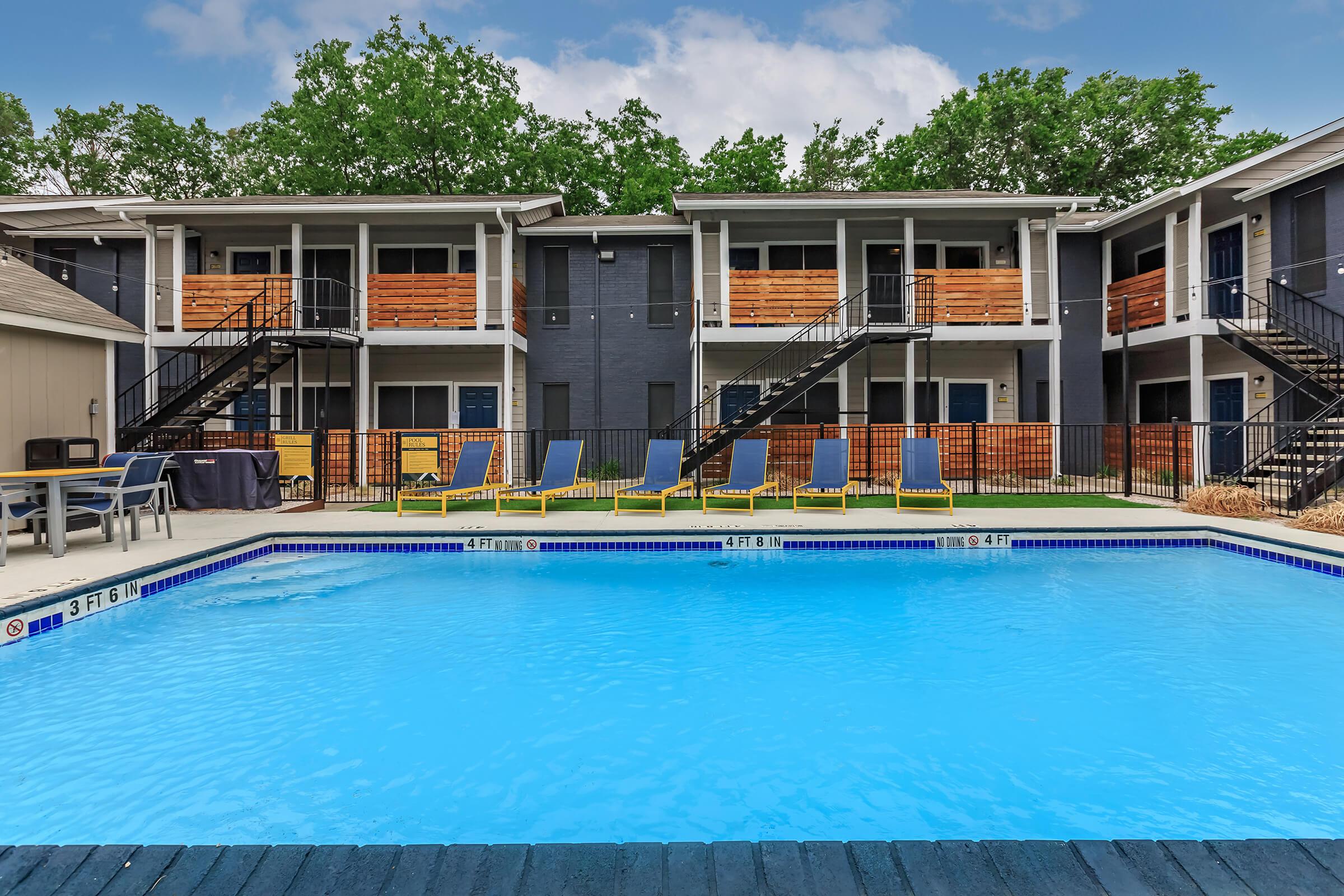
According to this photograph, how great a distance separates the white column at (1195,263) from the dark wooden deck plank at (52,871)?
16.7 meters

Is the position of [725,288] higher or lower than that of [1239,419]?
higher

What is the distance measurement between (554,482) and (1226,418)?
46.2ft

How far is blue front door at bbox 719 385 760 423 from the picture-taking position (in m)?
16.1

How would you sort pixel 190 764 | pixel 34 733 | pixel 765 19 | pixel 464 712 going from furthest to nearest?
pixel 765 19 < pixel 464 712 < pixel 34 733 < pixel 190 764

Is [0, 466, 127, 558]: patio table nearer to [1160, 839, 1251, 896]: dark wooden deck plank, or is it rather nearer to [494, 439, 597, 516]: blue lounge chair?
[494, 439, 597, 516]: blue lounge chair

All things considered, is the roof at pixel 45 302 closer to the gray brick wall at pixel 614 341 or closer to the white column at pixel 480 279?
the white column at pixel 480 279

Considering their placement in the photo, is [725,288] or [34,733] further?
[725,288]

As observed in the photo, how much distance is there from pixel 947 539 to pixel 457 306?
11.0 meters

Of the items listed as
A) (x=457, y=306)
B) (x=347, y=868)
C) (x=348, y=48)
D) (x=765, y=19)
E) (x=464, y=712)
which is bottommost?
(x=464, y=712)

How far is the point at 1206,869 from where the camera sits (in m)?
1.80

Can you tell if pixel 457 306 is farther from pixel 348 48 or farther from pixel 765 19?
pixel 348 48

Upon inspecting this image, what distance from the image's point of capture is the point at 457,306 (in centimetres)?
1482

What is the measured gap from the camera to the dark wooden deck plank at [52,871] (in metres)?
1.74

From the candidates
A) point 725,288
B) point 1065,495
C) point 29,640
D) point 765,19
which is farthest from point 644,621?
point 765,19
